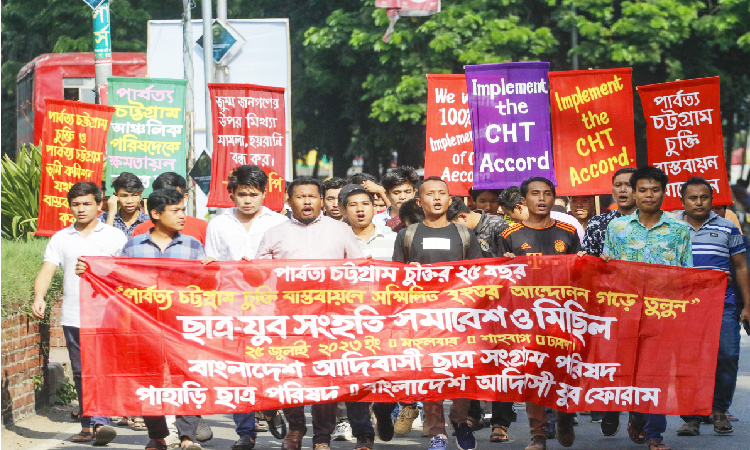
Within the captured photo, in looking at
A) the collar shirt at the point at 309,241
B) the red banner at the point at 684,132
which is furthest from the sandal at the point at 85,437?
the red banner at the point at 684,132

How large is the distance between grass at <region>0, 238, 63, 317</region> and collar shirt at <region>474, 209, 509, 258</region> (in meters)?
3.63

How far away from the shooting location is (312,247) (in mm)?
7438

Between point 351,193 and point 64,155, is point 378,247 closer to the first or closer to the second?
point 351,193

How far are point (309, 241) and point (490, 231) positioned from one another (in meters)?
1.78

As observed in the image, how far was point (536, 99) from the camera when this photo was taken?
9867 mm

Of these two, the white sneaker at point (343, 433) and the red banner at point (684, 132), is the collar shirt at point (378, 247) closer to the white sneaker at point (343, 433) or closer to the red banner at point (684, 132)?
the white sneaker at point (343, 433)

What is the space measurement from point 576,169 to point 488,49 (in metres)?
12.6

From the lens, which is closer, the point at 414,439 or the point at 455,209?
the point at 414,439

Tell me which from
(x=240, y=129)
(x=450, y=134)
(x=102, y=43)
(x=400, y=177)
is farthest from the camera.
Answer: (x=102, y=43)

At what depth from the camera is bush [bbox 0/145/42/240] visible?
47.9 ft

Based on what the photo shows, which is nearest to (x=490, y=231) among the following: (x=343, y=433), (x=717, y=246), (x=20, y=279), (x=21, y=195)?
(x=717, y=246)

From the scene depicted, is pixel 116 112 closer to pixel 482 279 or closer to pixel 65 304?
pixel 65 304

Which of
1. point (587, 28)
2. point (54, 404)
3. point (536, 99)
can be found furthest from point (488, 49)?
point (54, 404)

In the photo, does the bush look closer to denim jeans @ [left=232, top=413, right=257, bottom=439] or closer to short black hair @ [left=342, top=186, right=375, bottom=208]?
short black hair @ [left=342, top=186, right=375, bottom=208]
